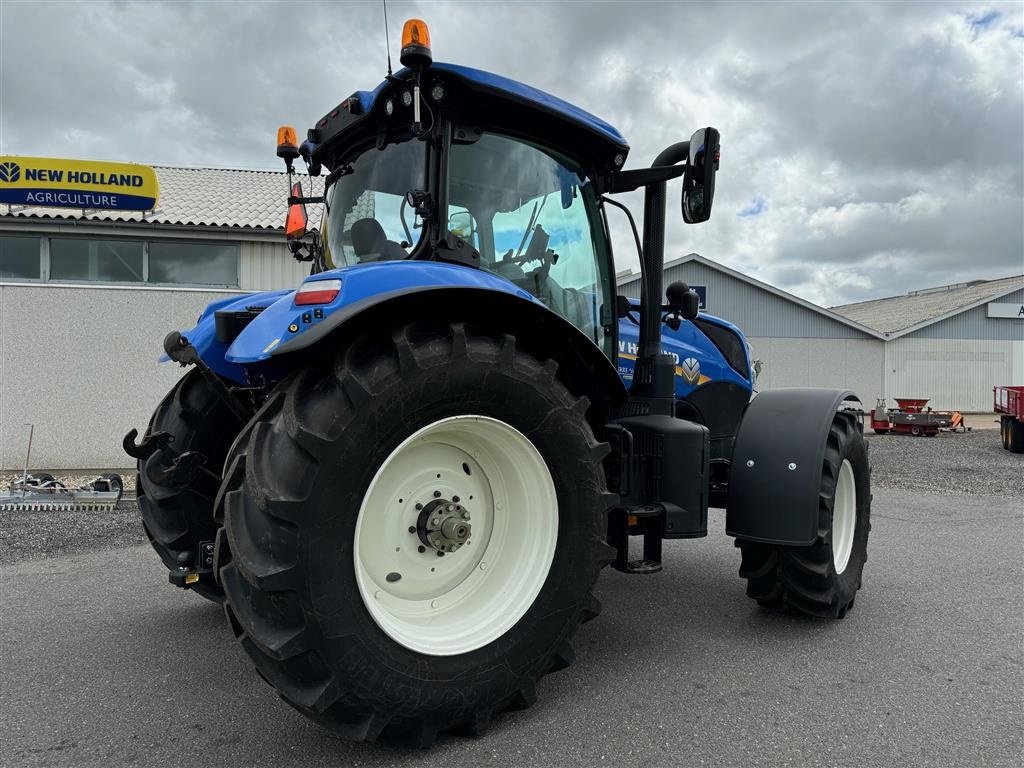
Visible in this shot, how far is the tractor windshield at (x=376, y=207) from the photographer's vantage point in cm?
295

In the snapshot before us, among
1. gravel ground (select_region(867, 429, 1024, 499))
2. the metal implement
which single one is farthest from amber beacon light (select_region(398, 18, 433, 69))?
gravel ground (select_region(867, 429, 1024, 499))

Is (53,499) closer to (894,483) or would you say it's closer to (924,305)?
(894,483)

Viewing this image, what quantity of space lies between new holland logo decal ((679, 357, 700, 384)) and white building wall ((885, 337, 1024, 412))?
876 inches

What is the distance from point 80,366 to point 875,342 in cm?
2288

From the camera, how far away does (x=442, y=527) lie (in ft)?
8.59

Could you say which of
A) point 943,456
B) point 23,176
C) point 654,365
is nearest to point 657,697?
point 654,365

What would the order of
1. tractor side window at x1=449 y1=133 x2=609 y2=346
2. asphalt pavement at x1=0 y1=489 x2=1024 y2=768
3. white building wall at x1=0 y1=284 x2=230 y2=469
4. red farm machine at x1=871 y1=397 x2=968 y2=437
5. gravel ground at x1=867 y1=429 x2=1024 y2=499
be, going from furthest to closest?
red farm machine at x1=871 y1=397 x2=968 y2=437 < white building wall at x1=0 y1=284 x2=230 y2=469 < gravel ground at x1=867 y1=429 x2=1024 y2=499 < tractor side window at x1=449 y1=133 x2=609 y2=346 < asphalt pavement at x1=0 y1=489 x2=1024 y2=768

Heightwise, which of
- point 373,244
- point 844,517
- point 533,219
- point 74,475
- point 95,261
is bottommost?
point 74,475

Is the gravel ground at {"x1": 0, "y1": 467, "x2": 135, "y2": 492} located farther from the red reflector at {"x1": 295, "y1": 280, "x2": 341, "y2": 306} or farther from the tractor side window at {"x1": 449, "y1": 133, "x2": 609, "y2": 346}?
the red reflector at {"x1": 295, "y1": 280, "x2": 341, "y2": 306}

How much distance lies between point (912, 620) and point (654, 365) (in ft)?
6.54

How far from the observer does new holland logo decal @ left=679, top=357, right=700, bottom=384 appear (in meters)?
4.52

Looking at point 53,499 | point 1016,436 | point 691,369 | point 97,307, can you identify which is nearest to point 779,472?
point 691,369

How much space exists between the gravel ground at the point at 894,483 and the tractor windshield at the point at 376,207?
374cm

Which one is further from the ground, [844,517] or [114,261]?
[114,261]
